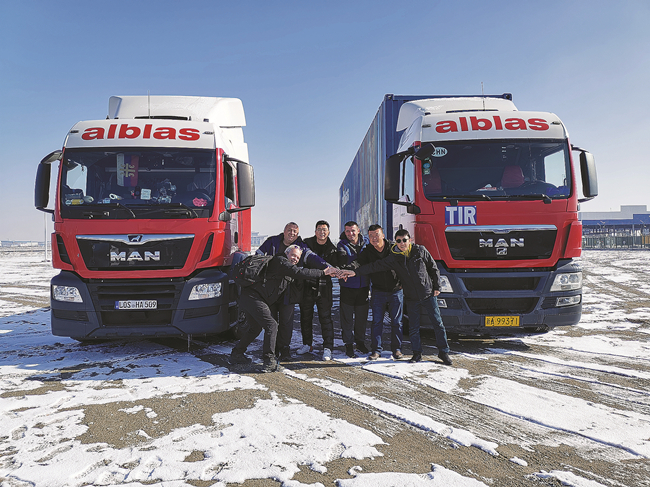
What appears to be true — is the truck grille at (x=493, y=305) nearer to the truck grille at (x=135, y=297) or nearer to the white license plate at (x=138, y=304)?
the truck grille at (x=135, y=297)

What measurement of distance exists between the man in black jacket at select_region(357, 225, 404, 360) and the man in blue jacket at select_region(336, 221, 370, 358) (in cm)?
13

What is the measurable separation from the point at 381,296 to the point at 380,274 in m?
0.28

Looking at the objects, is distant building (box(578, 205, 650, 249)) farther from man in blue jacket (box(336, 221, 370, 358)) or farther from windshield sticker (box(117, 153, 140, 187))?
windshield sticker (box(117, 153, 140, 187))

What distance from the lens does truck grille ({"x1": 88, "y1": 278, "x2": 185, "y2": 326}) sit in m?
4.90

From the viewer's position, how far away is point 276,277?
4.91m

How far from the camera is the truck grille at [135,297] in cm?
490

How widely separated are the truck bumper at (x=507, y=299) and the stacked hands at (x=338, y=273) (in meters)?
1.33

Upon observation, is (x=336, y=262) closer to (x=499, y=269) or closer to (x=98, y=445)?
(x=499, y=269)

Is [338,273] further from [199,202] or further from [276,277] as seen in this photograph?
[199,202]

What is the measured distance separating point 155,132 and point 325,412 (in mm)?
4152

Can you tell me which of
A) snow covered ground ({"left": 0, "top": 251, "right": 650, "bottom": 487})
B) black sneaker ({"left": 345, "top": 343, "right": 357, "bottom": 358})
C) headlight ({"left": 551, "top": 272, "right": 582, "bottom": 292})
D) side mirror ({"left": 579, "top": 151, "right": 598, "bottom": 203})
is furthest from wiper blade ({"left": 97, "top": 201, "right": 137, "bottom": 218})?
side mirror ({"left": 579, "top": 151, "right": 598, "bottom": 203})

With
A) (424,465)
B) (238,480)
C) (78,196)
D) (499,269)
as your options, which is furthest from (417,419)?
(78,196)

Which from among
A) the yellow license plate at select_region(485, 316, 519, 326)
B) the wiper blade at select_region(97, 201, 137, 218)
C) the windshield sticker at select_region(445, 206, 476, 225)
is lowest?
the yellow license plate at select_region(485, 316, 519, 326)

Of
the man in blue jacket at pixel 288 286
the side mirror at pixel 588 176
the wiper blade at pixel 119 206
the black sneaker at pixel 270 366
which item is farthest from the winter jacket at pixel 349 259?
the side mirror at pixel 588 176
